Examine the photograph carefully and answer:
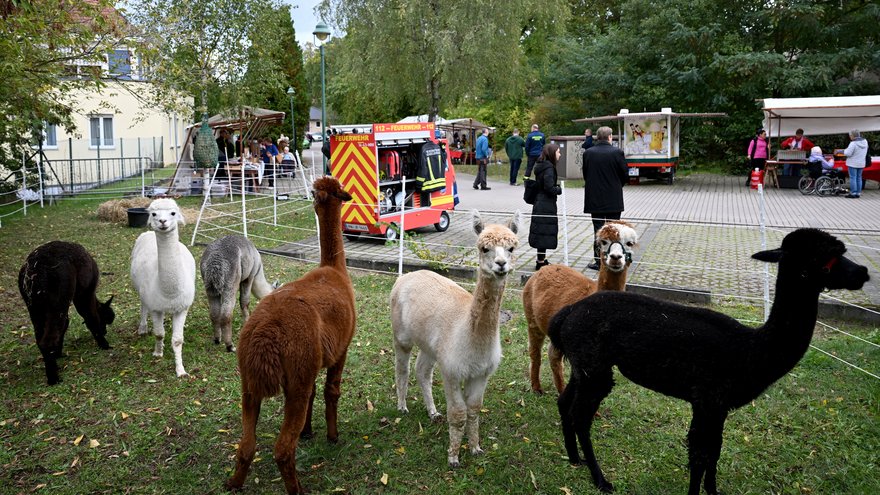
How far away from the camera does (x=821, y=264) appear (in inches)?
128

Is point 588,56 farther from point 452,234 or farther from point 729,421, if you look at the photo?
point 729,421

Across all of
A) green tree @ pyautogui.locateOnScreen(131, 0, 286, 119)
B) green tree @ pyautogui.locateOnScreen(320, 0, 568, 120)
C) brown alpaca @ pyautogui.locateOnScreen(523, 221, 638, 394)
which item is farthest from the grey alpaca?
green tree @ pyautogui.locateOnScreen(320, 0, 568, 120)

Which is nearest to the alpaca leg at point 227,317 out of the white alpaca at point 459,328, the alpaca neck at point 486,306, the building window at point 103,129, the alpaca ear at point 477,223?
the white alpaca at point 459,328

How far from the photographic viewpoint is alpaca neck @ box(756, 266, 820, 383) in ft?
10.6

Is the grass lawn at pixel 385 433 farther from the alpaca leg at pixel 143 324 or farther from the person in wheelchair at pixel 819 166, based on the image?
the person in wheelchair at pixel 819 166

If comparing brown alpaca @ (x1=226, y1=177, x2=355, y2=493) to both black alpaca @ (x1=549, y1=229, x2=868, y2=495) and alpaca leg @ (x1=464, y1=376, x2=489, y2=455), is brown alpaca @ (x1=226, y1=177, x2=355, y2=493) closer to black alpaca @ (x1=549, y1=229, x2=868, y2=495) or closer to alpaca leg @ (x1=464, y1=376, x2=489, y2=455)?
alpaca leg @ (x1=464, y1=376, x2=489, y2=455)

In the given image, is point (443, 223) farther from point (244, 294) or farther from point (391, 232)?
point (244, 294)

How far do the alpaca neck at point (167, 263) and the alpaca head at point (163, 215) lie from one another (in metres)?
0.09

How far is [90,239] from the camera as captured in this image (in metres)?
11.6

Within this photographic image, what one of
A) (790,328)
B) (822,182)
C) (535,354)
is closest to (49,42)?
(535,354)

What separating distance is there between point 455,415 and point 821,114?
20303 millimetres

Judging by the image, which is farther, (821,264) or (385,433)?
(385,433)

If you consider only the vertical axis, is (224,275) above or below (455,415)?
above

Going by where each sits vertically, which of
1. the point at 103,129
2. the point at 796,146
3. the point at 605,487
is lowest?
the point at 605,487
